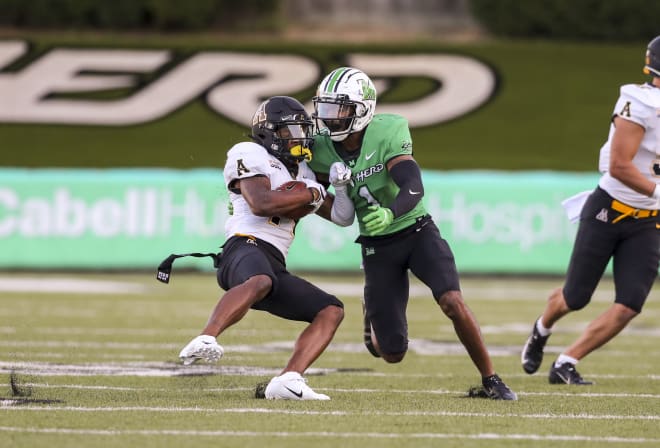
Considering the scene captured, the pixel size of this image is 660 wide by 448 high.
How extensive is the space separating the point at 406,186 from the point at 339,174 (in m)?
0.33

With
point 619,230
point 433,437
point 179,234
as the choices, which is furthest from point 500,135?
point 433,437

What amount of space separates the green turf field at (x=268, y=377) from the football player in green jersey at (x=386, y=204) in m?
0.36

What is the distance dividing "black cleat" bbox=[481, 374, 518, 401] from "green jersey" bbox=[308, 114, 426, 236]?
88 centimetres

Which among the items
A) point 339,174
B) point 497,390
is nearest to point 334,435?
point 497,390

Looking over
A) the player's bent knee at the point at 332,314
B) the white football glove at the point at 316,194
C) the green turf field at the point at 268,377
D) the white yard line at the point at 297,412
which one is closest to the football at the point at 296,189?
the white football glove at the point at 316,194

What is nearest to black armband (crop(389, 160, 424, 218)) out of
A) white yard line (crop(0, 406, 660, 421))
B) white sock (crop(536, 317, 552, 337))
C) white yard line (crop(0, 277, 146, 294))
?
white yard line (crop(0, 406, 660, 421))

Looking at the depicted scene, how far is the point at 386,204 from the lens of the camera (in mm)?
6621

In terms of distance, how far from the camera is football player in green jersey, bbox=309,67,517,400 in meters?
6.35

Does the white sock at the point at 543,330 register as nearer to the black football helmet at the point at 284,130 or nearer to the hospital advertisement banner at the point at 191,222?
the black football helmet at the point at 284,130

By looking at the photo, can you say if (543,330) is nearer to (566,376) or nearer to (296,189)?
(566,376)

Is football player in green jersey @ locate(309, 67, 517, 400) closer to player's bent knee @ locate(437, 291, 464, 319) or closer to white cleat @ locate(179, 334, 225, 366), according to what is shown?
player's bent knee @ locate(437, 291, 464, 319)

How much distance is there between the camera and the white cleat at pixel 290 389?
6.10 metres

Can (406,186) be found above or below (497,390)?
above

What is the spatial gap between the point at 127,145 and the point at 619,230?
540 inches
